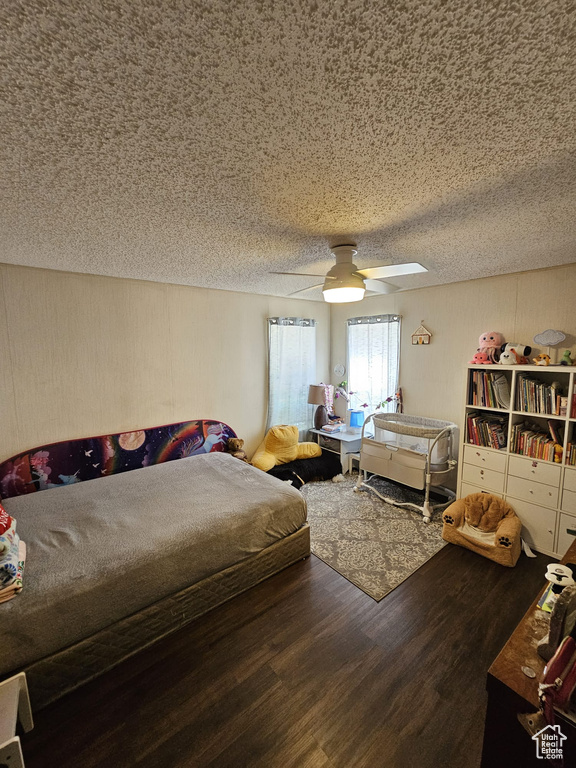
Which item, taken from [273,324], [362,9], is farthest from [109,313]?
[362,9]

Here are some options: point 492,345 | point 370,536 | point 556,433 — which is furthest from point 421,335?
point 370,536

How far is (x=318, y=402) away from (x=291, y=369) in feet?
1.88

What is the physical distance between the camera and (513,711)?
40.4 inches

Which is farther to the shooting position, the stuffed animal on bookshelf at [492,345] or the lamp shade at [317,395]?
the lamp shade at [317,395]

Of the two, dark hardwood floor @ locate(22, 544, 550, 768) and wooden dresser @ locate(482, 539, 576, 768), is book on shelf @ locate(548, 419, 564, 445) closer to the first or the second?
dark hardwood floor @ locate(22, 544, 550, 768)

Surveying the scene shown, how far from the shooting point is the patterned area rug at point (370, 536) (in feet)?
7.85

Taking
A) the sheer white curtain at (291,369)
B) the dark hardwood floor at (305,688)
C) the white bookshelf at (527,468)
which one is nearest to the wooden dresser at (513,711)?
the dark hardwood floor at (305,688)

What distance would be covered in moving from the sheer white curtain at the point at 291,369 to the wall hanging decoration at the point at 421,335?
1346 mm

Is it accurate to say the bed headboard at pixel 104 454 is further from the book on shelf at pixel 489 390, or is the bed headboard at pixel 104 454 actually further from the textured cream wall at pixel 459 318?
the book on shelf at pixel 489 390

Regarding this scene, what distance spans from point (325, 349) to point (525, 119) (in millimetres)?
3795

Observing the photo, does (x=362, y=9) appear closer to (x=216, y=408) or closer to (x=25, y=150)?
(x=25, y=150)

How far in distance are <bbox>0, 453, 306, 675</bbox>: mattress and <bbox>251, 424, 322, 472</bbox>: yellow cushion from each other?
3.09ft

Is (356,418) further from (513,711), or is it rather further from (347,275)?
(513,711)

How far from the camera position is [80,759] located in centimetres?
133
